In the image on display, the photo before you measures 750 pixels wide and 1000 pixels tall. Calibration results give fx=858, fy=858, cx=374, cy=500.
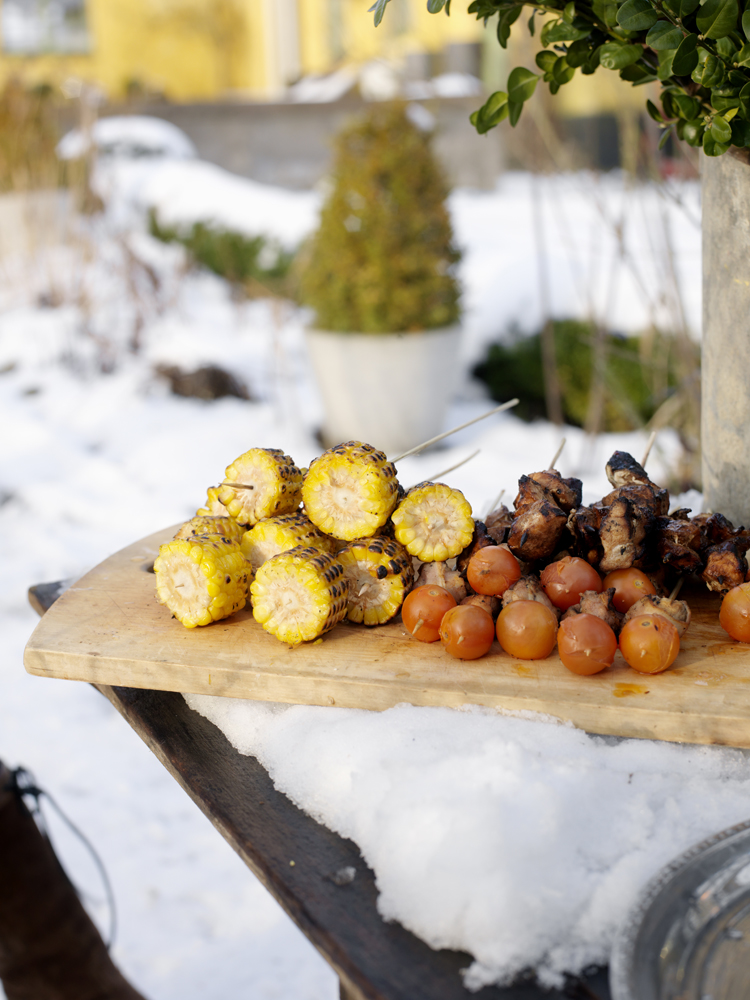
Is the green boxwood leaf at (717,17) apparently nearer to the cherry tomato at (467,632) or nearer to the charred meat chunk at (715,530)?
the charred meat chunk at (715,530)

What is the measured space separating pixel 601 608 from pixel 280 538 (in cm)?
46

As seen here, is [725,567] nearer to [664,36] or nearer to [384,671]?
[384,671]

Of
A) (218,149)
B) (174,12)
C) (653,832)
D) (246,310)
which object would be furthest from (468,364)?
(174,12)

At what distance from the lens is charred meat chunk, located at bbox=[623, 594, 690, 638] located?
1.11 meters

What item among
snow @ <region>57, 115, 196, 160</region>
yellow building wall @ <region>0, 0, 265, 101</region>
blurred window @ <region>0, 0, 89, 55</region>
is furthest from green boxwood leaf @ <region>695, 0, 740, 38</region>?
blurred window @ <region>0, 0, 89, 55</region>

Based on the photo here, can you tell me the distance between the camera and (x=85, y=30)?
13367 mm

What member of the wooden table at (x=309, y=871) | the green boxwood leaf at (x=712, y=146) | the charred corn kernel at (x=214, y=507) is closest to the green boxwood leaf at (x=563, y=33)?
the green boxwood leaf at (x=712, y=146)

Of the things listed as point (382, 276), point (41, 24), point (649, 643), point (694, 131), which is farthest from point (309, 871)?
point (41, 24)

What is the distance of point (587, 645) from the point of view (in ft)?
3.38

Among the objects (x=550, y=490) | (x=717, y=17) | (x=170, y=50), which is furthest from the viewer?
(x=170, y=50)

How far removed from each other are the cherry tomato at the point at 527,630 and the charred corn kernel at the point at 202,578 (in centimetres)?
37

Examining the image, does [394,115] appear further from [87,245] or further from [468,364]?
[87,245]

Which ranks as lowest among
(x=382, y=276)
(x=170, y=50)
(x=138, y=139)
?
(x=382, y=276)

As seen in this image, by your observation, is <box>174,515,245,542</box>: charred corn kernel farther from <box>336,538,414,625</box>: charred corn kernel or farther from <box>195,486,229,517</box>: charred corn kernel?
<box>336,538,414,625</box>: charred corn kernel
